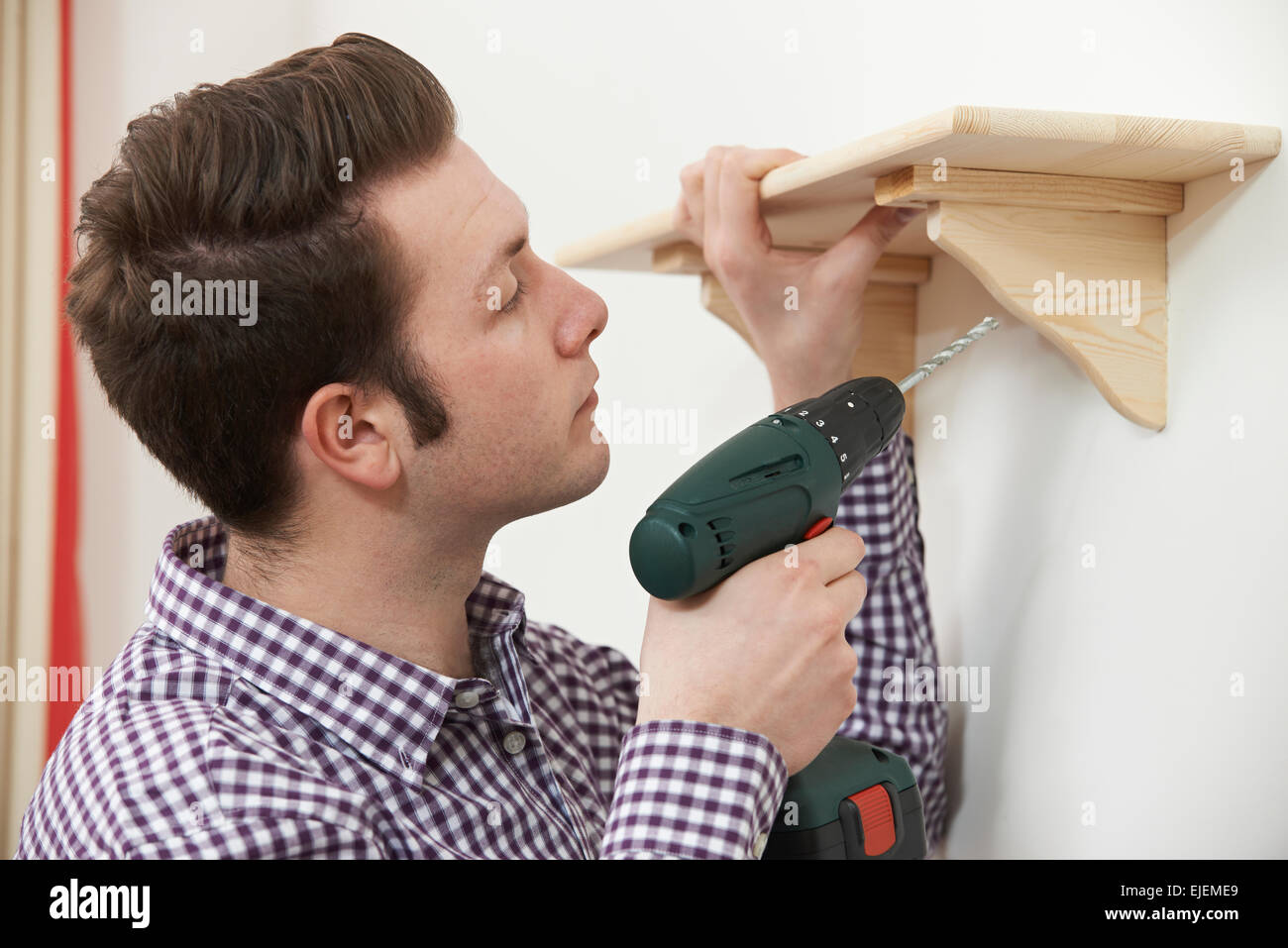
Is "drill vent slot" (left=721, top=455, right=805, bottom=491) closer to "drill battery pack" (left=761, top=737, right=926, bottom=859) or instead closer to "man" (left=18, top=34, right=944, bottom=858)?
"man" (left=18, top=34, right=944, bottom=858)

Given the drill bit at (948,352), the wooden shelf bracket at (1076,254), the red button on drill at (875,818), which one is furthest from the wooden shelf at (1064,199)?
the red button on drill at (875,818)

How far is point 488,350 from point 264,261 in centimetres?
17

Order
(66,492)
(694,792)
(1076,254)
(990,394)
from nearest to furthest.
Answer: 1. (694,792)
2. (1076,254)
3. (990,394)
4. (66,492)

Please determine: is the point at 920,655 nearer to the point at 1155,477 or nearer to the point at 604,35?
the point at 1155,477

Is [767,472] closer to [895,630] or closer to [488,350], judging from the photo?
[488,350]

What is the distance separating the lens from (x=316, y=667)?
0.76m

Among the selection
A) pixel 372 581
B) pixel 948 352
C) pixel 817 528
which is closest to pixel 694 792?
pixel 817 528

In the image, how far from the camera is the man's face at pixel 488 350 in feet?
2.60

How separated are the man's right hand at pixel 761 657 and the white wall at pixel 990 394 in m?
0.24

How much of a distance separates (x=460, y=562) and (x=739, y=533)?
0.26 metres

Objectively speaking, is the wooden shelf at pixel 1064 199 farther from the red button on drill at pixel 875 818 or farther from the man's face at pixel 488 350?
the red button on drill at pixel 875 818

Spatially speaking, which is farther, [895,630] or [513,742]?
[895,630]

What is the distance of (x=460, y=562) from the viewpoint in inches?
34.1
